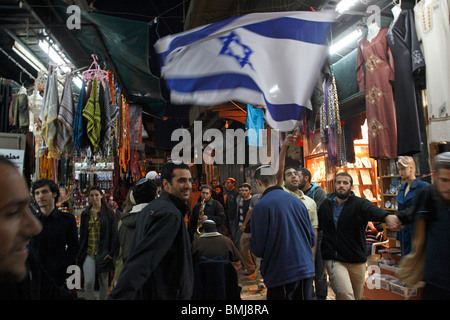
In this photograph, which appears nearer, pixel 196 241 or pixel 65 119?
pixel 196 241

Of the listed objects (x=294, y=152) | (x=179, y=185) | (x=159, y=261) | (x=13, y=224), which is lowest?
(x=159, y=261)

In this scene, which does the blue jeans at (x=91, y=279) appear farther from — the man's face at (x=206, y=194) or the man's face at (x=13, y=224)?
the man's face at (x=13, y=224)

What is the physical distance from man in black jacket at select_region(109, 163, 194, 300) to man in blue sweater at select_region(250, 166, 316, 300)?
3.72ft

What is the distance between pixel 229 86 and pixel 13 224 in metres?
2.35

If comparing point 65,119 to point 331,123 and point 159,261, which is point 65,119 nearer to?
point 159,261

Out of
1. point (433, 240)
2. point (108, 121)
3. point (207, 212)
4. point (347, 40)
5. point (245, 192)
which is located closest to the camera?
point (433, 240)

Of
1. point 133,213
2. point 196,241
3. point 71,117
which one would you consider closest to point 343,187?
point 196,241

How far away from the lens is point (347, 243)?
372 cm

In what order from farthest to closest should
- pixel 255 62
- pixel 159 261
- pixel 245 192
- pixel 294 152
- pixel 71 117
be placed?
pixel 294 152 → pixel 245 192 → pixel 71 117 → pixel 255 62 → pixel 159 261

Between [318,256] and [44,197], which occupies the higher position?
[44,197]

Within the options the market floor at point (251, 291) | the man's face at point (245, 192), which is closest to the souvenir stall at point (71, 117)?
the market floor at point (251, 291)

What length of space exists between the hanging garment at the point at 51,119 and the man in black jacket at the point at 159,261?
7.41 feet

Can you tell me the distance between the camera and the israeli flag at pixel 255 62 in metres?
2.82

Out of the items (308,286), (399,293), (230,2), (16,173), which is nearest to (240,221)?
(399,293)
